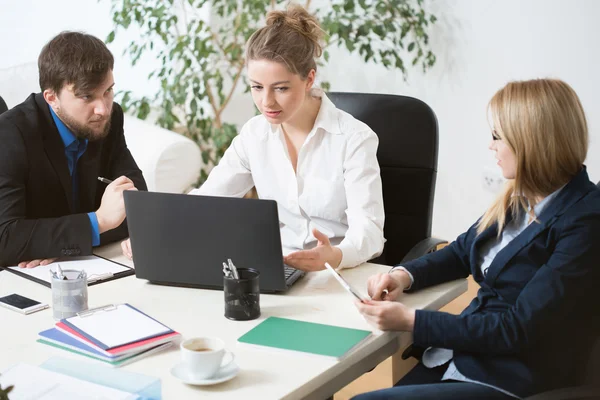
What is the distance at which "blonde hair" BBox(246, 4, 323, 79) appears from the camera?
→ 6.11 ft

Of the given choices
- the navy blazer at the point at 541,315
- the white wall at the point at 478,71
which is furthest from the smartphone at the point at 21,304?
the white wall at the point at 478,71

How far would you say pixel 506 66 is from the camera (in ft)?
10.9

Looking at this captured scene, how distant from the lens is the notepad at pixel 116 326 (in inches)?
47.5

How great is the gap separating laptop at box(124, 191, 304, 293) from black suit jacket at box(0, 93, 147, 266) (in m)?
0.24

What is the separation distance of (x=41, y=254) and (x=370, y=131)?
88 centimetres

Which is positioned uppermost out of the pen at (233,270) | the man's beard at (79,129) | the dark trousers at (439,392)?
the man's beard at (79,129)

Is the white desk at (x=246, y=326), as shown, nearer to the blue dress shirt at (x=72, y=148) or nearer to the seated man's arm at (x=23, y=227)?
the seated man's arm at (x=23, y=227)

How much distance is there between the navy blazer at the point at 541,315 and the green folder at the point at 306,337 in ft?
0.43

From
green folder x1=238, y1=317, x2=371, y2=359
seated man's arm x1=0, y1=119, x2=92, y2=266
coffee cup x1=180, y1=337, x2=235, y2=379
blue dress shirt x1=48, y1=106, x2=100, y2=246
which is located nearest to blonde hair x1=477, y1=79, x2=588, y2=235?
green folder x1=238, y1=317, x2=371, y2=359

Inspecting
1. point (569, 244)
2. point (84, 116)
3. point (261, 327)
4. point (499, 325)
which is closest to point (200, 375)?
point (261, 327)

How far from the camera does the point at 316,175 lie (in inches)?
76.4

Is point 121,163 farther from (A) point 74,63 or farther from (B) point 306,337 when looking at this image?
(B) point 306,337

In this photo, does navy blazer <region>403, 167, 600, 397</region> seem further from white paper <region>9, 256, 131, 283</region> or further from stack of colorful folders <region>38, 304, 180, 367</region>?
white paper <region>9, 256, 131, 283</region>

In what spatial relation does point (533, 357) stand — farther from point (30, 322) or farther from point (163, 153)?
point (163, 153)
